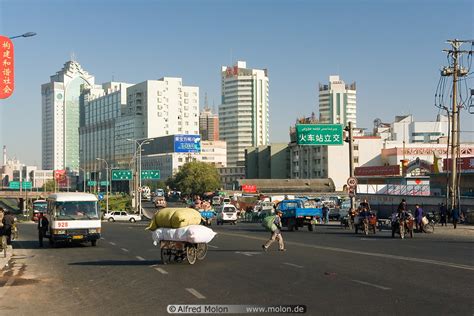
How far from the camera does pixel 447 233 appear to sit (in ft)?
133

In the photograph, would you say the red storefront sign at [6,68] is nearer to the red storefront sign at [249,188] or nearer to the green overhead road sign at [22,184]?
the red storefront sign at [249,188]

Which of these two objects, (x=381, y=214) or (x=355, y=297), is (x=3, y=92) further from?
(x=381, y=214)

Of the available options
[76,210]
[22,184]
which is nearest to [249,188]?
[22,184]

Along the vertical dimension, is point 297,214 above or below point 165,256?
above

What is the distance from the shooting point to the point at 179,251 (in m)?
21.3

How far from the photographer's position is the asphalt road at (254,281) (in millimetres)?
12828

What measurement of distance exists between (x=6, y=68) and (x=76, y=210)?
7.53 metres

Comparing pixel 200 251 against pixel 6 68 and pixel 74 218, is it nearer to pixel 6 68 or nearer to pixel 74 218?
pixel 74 218

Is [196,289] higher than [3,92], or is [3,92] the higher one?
[3,92]

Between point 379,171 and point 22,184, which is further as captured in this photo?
point 22,184

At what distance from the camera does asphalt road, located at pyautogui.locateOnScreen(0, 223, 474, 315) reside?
12828 mm

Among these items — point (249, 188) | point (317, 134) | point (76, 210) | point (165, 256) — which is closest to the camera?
point (165, 256)

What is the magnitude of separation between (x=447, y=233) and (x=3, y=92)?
2641 centimetres

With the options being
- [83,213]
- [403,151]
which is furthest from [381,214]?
[403,151]
